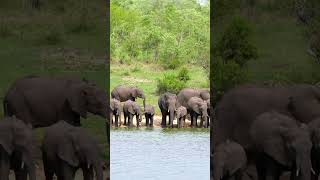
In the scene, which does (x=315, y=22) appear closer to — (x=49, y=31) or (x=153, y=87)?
(x=49, y=31)

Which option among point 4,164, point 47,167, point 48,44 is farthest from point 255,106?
point 48,44

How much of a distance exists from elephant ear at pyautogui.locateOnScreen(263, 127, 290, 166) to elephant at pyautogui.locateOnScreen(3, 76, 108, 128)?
301 centimetres

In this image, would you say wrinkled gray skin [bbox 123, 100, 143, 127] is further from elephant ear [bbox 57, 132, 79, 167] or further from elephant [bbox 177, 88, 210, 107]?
elephant ear [bbox 57, 132, 79, 167]

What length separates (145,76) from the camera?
43.8 m

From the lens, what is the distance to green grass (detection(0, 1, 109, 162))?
17266mm

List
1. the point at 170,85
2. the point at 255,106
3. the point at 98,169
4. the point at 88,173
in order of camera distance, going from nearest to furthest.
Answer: the point at 98,169 < the point at 88,173 < the point at 255,106 < the point at 170,85

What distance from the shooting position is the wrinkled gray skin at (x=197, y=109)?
96.2 ft

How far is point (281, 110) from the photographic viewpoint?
42.8 ft

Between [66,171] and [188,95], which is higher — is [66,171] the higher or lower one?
the higher one

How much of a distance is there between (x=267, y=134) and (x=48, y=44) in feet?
24.4

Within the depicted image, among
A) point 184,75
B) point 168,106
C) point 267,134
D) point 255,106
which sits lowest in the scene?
point 168,106

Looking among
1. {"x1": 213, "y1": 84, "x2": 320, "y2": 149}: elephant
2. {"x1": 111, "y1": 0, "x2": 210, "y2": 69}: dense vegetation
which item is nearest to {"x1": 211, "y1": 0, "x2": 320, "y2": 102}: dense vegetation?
{"x1": 213, "y1": 84, "x2": 320, "y2": 149}: elephant

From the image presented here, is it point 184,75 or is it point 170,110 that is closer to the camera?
point 170,110

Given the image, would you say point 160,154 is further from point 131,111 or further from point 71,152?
point 71,152
